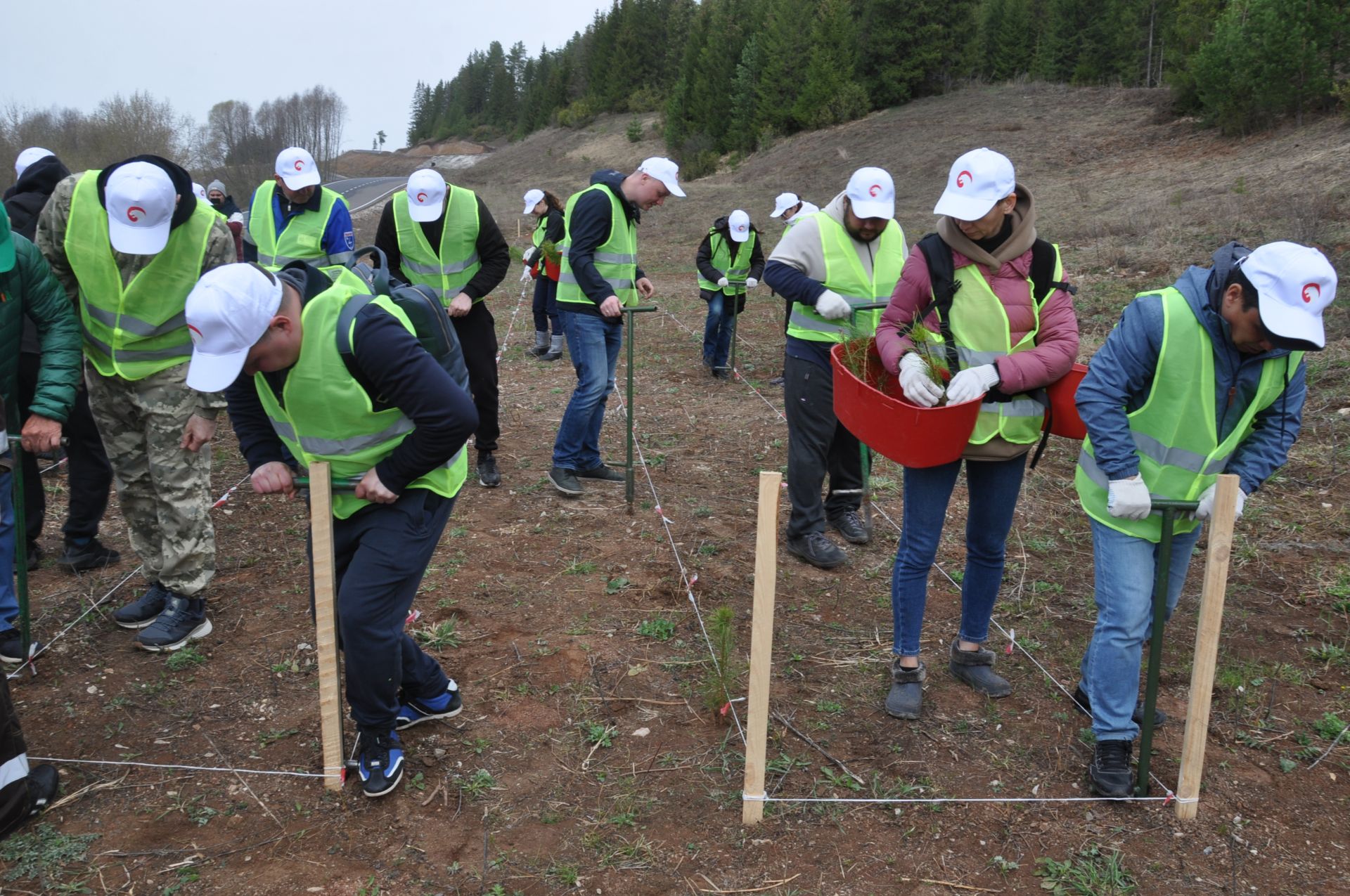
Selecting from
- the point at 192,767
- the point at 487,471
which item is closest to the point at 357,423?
the point at 192,767

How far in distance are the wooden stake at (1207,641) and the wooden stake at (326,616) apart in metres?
2.53

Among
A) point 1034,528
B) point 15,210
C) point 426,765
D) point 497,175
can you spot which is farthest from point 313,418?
point 497,175

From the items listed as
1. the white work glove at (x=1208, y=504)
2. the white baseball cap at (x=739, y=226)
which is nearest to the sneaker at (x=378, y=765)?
the white work glove at (x=1208, y=504)

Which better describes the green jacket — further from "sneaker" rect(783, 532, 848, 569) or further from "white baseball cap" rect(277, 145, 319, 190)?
"sneaker" rect(783, 532, 848, 569)

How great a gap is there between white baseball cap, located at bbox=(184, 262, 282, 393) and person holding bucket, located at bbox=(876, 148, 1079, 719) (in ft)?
6.52

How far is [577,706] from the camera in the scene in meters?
3.58

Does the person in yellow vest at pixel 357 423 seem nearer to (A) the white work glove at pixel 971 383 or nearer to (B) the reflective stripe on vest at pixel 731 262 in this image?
(A) the white work glove at pixel 971 383

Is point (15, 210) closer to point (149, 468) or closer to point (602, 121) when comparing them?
point (149, 468)

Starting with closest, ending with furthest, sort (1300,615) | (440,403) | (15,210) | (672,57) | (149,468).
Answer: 1. (440,403)
2. (149,468)
3. (1300,615)
4. (15,210)
5. (672,57)


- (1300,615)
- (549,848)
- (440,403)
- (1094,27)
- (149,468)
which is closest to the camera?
(440,403)

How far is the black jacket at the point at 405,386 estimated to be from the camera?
2535mm

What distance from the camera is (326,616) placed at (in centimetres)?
282

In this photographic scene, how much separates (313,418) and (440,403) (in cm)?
40

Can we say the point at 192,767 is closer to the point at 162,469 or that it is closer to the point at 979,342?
the point at 162,469
